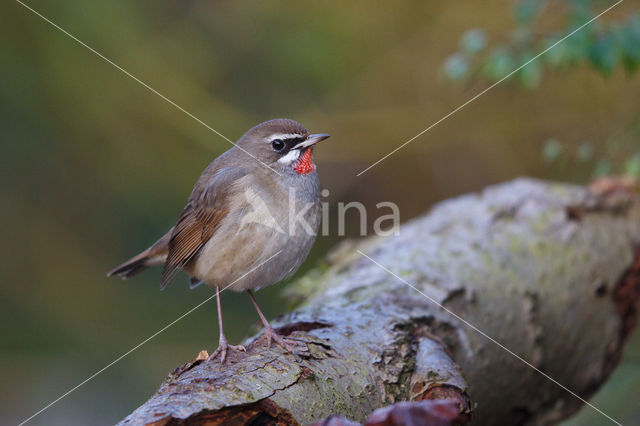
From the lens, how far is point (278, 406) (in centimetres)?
271

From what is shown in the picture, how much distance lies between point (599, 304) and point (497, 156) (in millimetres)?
4177

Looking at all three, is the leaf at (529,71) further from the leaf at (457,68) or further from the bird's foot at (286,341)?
the bird's foot at (286,341)

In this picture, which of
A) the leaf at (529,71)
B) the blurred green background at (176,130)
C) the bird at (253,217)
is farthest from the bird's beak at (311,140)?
the blurred green background at (176,130)

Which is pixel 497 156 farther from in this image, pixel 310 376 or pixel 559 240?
pixel 310 376

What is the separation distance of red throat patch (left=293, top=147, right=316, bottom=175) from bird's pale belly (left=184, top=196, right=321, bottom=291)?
380 millimetres

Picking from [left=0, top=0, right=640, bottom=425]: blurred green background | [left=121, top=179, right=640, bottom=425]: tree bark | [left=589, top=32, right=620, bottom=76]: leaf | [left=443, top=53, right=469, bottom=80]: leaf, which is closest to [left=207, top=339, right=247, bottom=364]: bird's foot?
[left=121, top=179, right=640, bottom=425]: tree bark

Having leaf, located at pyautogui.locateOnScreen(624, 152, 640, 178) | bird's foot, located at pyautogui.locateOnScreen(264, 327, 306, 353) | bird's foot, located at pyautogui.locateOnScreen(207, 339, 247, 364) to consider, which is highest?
bird's foot, located at pyautogui.locateOnScreen(207, 339, 247, 364)

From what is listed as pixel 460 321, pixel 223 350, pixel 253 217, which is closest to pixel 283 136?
pixel 253 217

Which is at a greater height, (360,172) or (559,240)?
(360,172)

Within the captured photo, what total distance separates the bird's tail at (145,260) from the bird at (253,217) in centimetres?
11

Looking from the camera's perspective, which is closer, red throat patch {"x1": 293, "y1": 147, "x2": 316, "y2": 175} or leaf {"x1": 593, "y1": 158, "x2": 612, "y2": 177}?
red throat patch {"x1": 293, "y1": 147, "x2": 316, "y2": 175}

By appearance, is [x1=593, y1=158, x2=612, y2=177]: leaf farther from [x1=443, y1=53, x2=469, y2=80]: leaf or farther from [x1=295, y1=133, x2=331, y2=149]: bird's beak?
[x1=295, y1=133, x2=331, y2=149]: bird's beak

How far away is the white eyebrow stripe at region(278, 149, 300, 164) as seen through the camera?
14.9 feet

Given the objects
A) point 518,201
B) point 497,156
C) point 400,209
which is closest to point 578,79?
point 497,156
